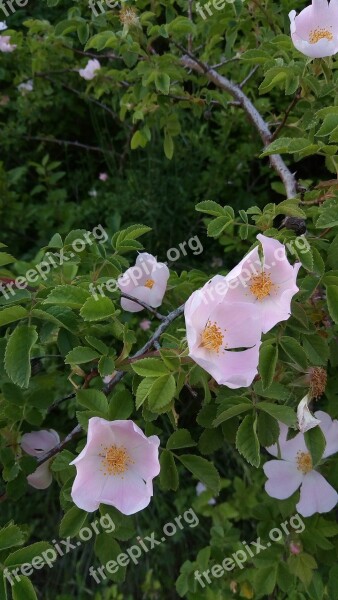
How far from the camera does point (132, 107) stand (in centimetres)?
173

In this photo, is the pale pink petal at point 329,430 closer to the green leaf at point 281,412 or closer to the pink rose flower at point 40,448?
the green leaf at point 281,412

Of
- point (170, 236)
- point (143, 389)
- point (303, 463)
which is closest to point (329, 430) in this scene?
point (303, 463)

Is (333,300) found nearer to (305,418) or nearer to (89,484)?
(305,418)

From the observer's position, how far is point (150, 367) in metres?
0.74

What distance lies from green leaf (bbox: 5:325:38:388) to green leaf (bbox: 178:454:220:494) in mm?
252

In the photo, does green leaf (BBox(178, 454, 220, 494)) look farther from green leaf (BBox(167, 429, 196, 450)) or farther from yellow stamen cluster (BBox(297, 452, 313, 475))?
yellow stamen cluster (BBox(297, 452, 313, 475))

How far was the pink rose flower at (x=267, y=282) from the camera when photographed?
769 mm

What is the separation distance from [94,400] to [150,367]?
0.10m

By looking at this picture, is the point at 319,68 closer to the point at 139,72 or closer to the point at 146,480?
the point at 139,72

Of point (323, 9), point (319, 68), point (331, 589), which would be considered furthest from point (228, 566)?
point (323, 9)

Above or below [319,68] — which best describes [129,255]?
below

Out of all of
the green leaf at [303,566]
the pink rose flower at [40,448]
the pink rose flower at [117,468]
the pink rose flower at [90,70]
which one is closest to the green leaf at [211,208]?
the pink rose flower at [117,468]

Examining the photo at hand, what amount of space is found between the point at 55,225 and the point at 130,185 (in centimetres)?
33

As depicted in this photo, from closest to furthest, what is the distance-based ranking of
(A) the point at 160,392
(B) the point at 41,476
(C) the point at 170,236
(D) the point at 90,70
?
1. (A) the point at 160,392
2. (B) the point at 41,476
3. (D) the point at 90,70
4. (C) the point at 170,236
